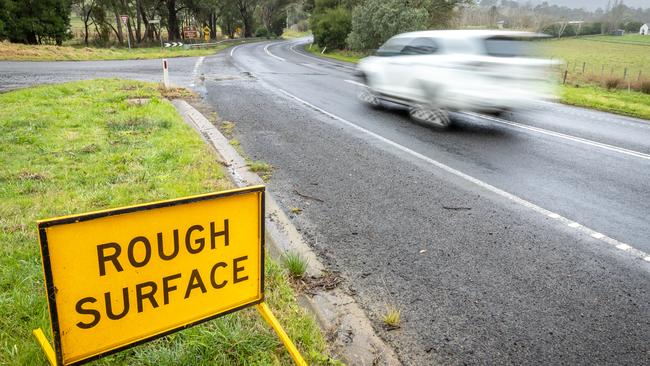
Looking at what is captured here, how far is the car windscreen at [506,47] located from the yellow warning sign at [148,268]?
7205 millimetres

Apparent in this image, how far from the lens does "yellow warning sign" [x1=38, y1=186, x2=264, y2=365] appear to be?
180 centimetres

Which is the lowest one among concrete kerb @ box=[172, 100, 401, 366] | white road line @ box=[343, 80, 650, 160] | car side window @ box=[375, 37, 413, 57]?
concrete kerb @ box=[172, 100, 401, 366]

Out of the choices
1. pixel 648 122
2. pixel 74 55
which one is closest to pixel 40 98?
pixel 648 122

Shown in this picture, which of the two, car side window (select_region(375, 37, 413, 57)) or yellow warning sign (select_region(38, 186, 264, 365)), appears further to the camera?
car side window (select_region(375, 37, 413, 57))

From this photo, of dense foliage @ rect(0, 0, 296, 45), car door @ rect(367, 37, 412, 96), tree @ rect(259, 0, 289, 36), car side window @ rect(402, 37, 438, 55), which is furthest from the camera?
tree @ rect(259, 0, 289, 36)

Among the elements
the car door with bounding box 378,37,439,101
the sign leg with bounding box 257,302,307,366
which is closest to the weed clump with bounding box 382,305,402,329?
the sign leg with bounding box 257,302,307,366

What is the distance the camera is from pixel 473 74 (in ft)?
27.0

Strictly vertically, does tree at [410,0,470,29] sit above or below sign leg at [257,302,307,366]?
above

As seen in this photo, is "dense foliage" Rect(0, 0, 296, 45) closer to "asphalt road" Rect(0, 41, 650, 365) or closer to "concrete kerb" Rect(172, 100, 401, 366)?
"asphalt road" Rect(0, 41, 650, 365)

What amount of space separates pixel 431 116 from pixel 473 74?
130 cm

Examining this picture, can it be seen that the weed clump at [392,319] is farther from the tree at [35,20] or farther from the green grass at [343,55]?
the tree at [35,20]

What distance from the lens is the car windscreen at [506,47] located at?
8156 mm

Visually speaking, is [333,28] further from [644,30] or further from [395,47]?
[644,30]

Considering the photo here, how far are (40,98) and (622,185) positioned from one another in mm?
11427
